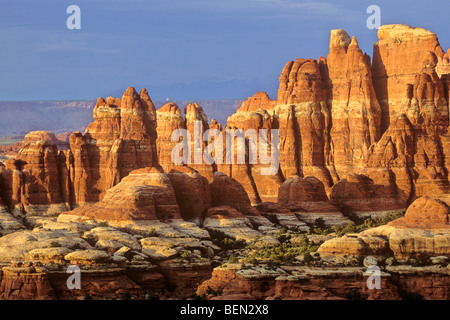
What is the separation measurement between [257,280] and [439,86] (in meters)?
53.6

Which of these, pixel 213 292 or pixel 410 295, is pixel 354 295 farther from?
pixel 213 292

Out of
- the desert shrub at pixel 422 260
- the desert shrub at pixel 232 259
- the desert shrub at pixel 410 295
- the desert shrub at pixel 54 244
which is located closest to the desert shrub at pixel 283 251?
the desert shrub at pixel 232 259

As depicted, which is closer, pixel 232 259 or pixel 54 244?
pixel 54 244

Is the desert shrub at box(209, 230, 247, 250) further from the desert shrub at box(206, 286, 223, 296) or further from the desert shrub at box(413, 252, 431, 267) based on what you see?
the desert shrub at box(413, 252, 431, 267)

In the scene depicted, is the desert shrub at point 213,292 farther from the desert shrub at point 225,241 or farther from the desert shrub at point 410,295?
the desert shrub at point 225,241

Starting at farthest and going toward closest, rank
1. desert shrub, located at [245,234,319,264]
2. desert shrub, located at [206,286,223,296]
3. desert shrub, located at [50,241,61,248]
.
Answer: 1. desert shrub, located at [245,234,319,264]
2. desert shrub, located at [50,241,61,248]
3. desert shrub, located at [206,286,223,296]

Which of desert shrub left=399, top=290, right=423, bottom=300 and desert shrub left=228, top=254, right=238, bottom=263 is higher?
desert shrub left=228, top=254, right=238, bottom=263

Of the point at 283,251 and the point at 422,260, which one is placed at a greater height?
the point at 283,251

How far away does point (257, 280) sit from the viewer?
71.8 metres

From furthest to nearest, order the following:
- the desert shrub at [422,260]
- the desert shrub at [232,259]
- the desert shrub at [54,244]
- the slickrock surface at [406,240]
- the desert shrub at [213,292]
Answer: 1. the desert shrub at [232,259]
2. the slickrock surface at [406,240]
3. the desert shrub at [54,244]
4. the desert shrub at [422,260]
5. the desert shrub at [213,292]

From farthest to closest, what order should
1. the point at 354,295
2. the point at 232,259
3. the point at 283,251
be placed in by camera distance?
the point at 283,251, the point at 232,259, the point at 354,295

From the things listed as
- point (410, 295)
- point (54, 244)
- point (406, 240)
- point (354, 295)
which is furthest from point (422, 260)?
point (54, 244)

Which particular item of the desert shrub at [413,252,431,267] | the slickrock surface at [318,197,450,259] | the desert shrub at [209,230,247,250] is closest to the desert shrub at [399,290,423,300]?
the desert shrub at [413,252,431,267]
